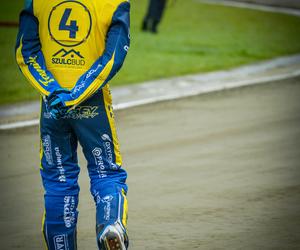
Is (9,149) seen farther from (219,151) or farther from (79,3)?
(79,3)

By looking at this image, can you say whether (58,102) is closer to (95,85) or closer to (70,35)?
(95,85)

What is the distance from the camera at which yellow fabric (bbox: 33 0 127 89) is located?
5207 millimetres

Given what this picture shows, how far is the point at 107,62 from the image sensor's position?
5.23m

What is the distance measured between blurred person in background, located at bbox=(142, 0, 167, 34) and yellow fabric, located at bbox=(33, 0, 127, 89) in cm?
1387

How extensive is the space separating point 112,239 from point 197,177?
340cm

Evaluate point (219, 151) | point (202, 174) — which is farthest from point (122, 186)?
point (219, 151)

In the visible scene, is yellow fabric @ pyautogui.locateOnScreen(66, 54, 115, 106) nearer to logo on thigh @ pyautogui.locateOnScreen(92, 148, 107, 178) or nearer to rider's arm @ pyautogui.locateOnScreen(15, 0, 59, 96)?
rider's arm @ pyautogui.locateOnScreen(15, 0, 59, 96)

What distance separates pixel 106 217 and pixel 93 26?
1089 mm

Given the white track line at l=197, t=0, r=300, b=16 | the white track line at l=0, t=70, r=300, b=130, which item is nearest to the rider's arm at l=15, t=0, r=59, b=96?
the white track line at l=0, t=70, r=300, b=130

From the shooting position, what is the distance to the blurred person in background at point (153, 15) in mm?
19250

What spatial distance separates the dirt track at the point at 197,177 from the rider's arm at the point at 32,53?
1560mm

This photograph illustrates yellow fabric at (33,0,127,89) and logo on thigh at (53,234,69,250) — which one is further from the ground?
yellow fabric at (33,0,127,89)

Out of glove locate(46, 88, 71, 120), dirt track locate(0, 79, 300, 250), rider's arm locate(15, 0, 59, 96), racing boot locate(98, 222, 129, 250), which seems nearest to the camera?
racing boot locate(98, 222, 129, 250)

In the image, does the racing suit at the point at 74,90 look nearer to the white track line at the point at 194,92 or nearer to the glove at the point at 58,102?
the glove at the point at 58,102
